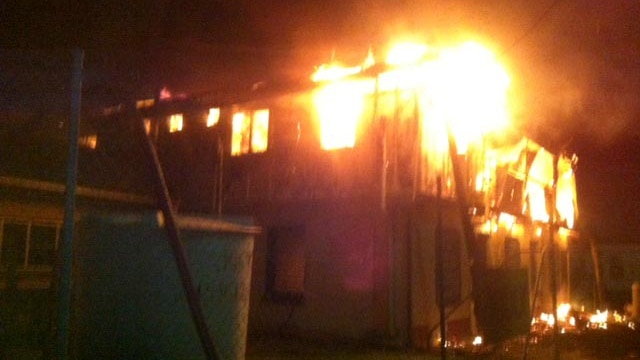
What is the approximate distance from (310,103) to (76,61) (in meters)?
9.82

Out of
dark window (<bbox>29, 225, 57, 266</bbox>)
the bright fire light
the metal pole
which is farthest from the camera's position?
the bright fire light

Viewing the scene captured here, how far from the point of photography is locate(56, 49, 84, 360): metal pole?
10.8 feet

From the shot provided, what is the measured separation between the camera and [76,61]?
3598mm

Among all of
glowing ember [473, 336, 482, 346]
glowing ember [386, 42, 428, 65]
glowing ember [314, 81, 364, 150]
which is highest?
glowing ember [386, 42, 428, 65]

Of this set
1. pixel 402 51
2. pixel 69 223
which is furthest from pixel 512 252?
pixel 69 223

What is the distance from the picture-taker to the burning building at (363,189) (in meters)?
11.5

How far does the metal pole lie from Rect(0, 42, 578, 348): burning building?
5.85 meters

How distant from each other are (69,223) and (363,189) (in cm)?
884

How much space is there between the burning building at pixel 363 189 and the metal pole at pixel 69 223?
5853 mm

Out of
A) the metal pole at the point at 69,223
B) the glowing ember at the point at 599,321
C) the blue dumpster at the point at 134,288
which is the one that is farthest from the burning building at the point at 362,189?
the metal pole at the point at 69,223

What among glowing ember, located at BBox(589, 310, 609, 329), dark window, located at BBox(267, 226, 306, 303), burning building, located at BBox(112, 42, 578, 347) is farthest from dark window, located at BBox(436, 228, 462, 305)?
glowing ember, located at BBox(589, 310, 609, 329)

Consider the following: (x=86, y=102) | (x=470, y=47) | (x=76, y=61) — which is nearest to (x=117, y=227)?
(x=76, y=61)

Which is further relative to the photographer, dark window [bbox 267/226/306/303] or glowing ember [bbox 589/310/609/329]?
glowing ember [bbox 589/310/609/329]

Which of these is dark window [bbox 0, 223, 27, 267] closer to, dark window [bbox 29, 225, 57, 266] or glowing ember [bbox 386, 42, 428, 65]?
dark window [bbox 29, 225, 57, 266]
